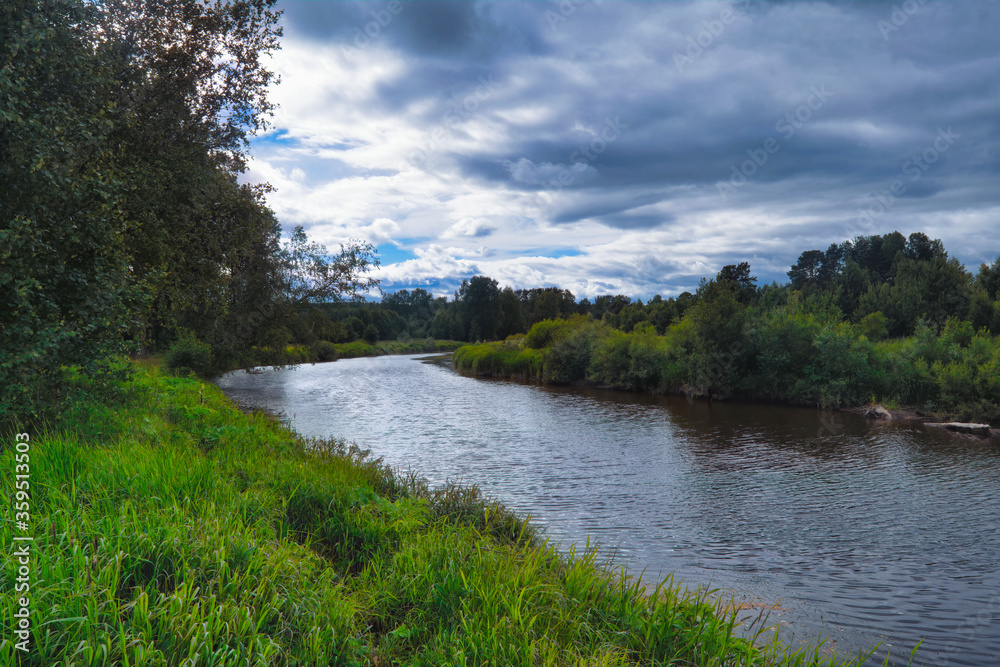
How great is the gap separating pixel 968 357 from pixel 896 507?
48.3 ft

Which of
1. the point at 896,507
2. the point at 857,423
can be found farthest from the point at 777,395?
the point at 896,507

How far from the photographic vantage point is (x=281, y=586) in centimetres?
405

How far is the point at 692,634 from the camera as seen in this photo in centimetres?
436

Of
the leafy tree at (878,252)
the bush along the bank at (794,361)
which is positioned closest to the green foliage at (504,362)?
the bush along the bank at (794,361)

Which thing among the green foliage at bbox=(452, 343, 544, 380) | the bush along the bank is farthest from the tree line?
the green foliage at bbox=(452, 343, 544, 380)

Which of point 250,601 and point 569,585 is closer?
point 250,601

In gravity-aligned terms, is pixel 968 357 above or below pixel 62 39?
below

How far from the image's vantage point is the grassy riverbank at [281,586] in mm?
3137

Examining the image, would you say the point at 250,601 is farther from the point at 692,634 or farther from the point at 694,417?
the point at 694,417

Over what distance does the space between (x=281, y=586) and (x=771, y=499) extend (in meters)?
10.5

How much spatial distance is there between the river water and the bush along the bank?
7.46 ft

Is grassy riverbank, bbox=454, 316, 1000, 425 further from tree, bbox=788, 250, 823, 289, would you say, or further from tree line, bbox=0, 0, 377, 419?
tree, bbox=788, 250, 823, 289

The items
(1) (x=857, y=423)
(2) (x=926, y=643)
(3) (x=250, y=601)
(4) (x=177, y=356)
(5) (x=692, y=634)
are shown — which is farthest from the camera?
(4) (x=177, y=356)

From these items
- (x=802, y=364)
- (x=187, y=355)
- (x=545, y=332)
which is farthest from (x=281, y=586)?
(x=545, y=332)
